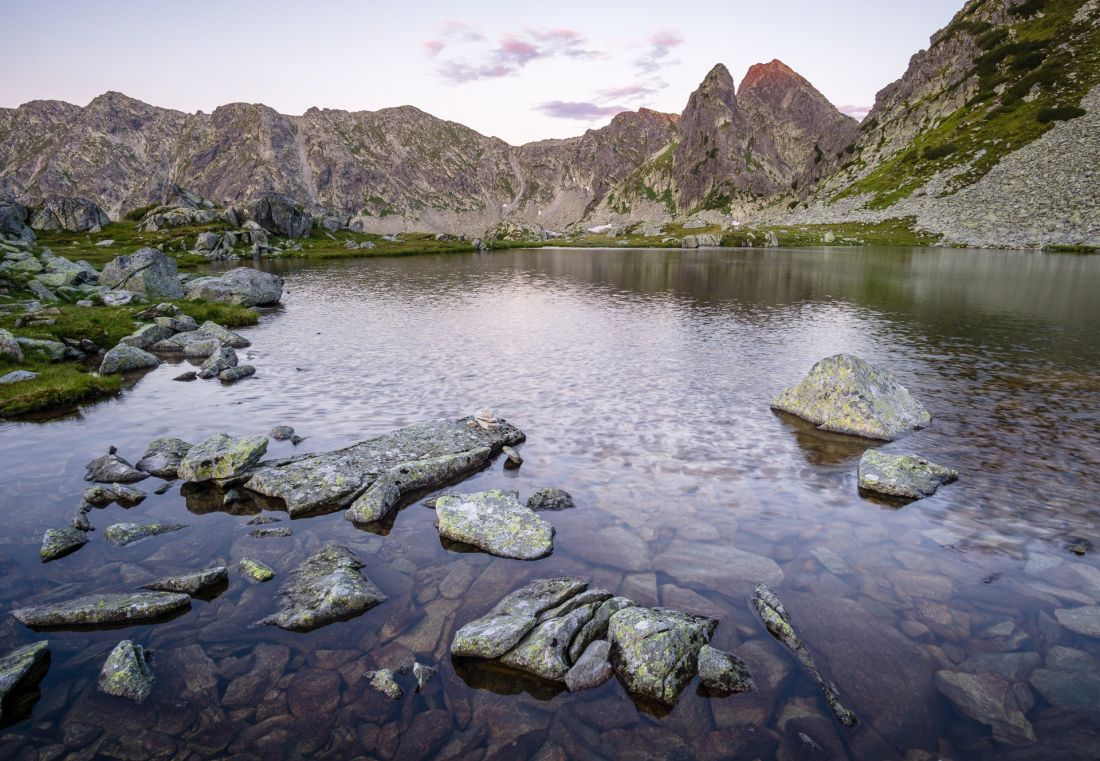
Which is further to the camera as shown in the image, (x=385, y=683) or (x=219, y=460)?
(x=219, y=460)

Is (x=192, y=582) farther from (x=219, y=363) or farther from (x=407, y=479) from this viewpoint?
(x=219, y=363)

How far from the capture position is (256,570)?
494 inches

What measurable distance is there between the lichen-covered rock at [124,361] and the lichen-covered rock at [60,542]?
2103 cm

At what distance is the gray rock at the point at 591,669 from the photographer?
9.57m

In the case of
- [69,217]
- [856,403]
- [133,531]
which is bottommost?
[133,531]

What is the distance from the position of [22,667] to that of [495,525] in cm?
910

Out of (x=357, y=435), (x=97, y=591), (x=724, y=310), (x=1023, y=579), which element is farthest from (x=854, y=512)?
(x=724, y=310)

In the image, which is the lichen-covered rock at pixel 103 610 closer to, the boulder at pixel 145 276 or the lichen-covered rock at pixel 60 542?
the lichen-covered rock at pixel 60 542

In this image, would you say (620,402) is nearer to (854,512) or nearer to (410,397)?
(410,397)

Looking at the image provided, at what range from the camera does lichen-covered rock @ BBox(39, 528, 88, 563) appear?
1320 centimetres

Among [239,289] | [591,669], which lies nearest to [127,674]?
[591,669]

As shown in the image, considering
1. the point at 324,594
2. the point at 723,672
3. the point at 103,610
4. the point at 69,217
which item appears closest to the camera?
the point at 723,672

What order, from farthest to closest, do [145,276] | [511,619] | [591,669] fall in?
1. [145,276]
2. [511,619]
3. [591,669]

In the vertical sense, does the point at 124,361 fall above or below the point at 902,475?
above
